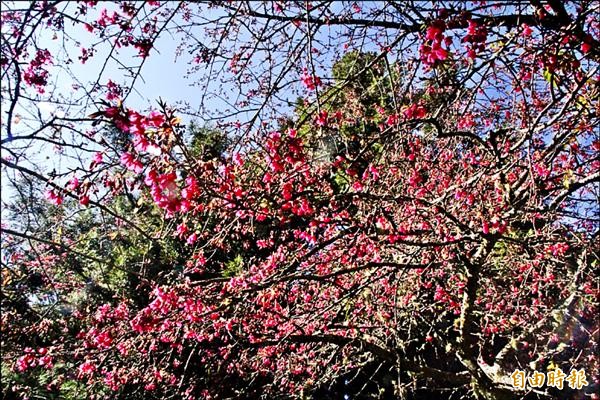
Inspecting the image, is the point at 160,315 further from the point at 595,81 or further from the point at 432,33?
the point at 595,81

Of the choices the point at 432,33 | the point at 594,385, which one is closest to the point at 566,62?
the point at 432,33

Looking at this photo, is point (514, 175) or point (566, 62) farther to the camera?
point (514, 175)

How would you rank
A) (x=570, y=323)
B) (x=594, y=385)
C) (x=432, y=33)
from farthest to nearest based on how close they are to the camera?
(x=594, y=385)
(x=570, y=323)
(x=432, y=33)

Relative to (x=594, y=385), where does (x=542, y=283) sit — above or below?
above

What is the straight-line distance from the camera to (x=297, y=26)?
2.77 metres

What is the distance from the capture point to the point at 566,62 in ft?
7.56

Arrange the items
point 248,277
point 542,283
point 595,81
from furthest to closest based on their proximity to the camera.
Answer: point 542,283 → point 248,277 → point 595,81

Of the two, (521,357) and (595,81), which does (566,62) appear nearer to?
(595,81)

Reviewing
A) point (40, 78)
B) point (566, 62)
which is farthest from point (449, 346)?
point (40, 78)

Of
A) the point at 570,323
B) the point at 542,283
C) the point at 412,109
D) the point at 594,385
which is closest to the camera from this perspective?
the point at 412,109

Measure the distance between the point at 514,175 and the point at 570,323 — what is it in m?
1.39

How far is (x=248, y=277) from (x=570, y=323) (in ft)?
9.37

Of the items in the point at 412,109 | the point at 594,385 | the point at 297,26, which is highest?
the point at 297,26

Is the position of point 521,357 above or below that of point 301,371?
below
